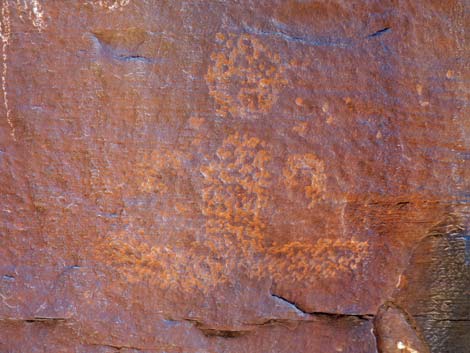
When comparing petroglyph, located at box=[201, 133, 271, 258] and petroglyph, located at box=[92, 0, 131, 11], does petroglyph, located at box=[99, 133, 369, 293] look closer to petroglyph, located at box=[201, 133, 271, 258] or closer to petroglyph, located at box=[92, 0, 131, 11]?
petroglyph, located at box=[201, 133, 271, 258]

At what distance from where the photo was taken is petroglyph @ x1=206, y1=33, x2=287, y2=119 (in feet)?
3.76

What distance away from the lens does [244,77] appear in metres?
1.15

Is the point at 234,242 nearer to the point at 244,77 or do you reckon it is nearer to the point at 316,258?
the point at 316,258

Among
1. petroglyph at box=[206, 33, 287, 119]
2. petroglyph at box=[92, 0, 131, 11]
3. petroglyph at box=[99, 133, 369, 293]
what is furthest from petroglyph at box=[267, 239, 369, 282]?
petroglyph at box=[92, 0, 131, 11]

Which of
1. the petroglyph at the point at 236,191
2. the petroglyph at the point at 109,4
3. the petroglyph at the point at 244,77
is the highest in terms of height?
the petroglyph at the point at 109,4

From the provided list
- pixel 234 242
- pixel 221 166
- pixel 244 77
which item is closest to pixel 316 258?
pixel 234 242

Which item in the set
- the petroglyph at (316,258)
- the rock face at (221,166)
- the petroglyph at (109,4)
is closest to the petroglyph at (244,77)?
the rock face at (221,166)

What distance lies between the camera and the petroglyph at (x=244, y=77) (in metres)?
1.14

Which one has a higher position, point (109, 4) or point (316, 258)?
point (109, 4)

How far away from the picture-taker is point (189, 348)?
1.23m

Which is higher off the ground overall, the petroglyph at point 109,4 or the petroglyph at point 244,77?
the petroglyph at point 109,4

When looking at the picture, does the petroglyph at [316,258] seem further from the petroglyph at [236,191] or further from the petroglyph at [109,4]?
the petroglyph at [109,4]

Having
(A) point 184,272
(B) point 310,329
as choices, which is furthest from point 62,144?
(B) point 310,329

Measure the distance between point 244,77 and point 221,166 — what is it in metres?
0.22
